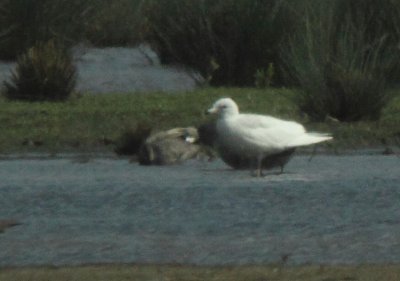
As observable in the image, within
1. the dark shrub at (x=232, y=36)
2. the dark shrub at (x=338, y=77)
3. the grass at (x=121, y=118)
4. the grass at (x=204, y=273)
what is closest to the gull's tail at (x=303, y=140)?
the grass at (x=121, y=118)

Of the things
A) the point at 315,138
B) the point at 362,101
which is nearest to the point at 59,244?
the point at 315,138

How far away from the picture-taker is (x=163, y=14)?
26.2 m

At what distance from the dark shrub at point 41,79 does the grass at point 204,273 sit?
12.1 m

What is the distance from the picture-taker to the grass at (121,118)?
17.7m

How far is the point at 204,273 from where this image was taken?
9.26 m

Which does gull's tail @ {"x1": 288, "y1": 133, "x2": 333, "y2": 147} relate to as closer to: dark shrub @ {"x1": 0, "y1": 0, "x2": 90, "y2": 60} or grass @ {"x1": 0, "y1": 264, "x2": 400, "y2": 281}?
grass @ {"x1": 0, "y1": 264, "x2": 400, "y2": 281}

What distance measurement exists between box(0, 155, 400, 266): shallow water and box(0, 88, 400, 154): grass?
6.93 feet

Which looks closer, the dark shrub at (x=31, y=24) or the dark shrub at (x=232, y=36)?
the dark shrub at (x=232, y=36)

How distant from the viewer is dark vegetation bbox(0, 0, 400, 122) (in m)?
19.2

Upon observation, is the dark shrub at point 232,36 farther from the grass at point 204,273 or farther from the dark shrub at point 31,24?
the grass at point 204,273

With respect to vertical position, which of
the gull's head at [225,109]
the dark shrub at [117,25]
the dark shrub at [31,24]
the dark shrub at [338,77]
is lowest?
the dark shrub at [117,25]

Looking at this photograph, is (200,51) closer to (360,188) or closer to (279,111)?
(279,111)

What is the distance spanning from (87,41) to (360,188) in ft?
58.4

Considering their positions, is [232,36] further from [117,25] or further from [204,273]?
[204,273]
